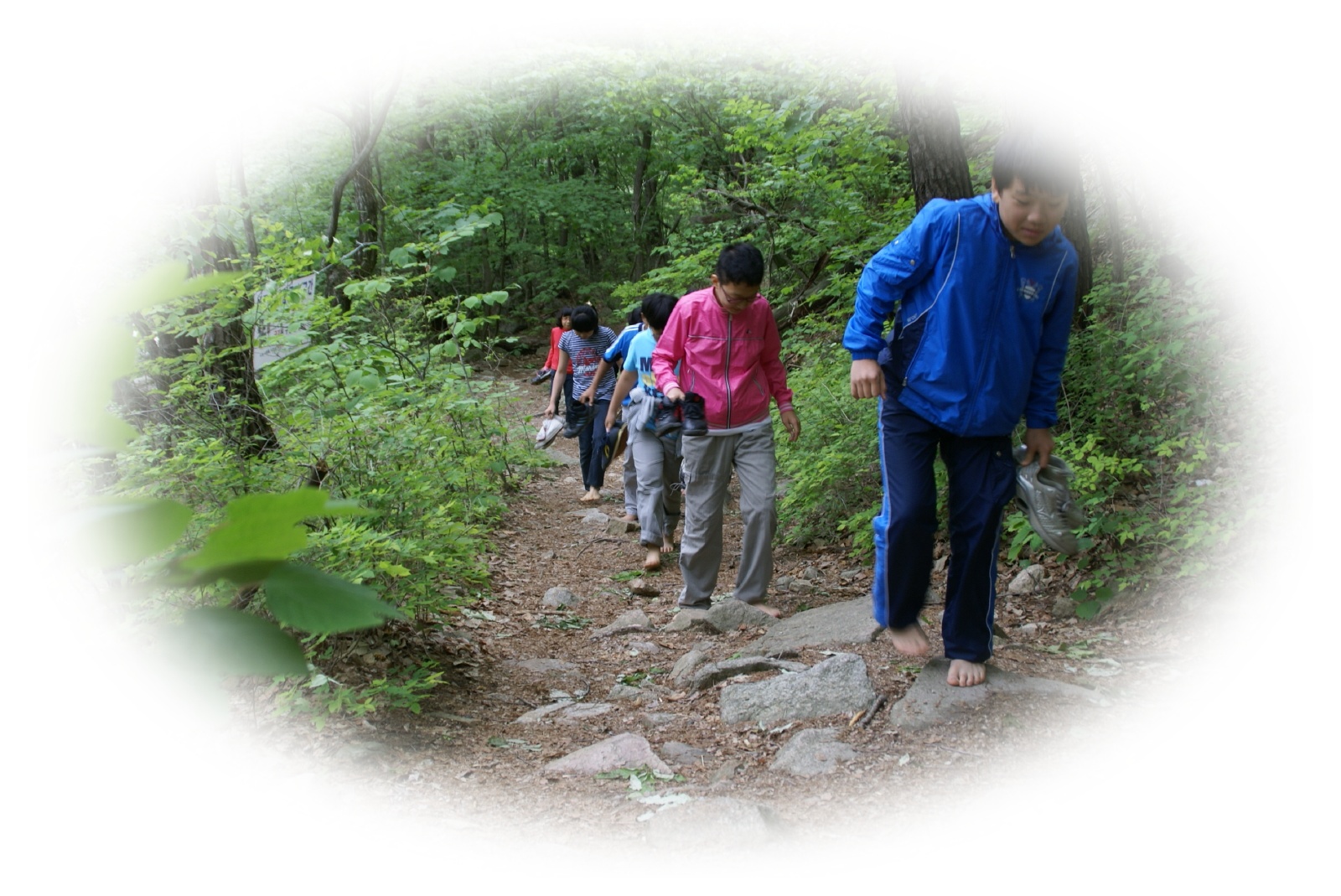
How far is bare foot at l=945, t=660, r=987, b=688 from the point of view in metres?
3.14

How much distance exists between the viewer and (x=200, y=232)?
3818 millimetres

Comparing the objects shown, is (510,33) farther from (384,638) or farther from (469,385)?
(384,638)

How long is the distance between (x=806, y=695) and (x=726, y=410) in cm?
180

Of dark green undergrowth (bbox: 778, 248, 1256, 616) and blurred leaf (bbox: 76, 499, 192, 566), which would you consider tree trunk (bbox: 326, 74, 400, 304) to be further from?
blurred leaf (bbox: 76, 499, 192, 566)

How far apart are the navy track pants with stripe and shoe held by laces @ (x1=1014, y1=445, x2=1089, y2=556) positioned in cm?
19

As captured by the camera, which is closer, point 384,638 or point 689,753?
point 689,753

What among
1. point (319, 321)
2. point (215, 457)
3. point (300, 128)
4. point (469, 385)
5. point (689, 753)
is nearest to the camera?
point (689, 753)

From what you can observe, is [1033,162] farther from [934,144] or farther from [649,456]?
[649,456]

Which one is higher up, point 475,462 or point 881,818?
point 881,818

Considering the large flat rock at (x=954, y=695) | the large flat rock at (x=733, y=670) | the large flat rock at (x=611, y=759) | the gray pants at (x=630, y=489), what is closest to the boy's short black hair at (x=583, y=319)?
the gray pants at (x=630, y=489)

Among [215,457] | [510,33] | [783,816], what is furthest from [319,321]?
[510,33]

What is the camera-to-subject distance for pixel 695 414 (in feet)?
15.7

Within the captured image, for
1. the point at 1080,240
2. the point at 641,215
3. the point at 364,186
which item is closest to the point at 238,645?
the point at 1080,240

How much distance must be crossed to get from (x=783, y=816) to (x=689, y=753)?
2.18 feet
